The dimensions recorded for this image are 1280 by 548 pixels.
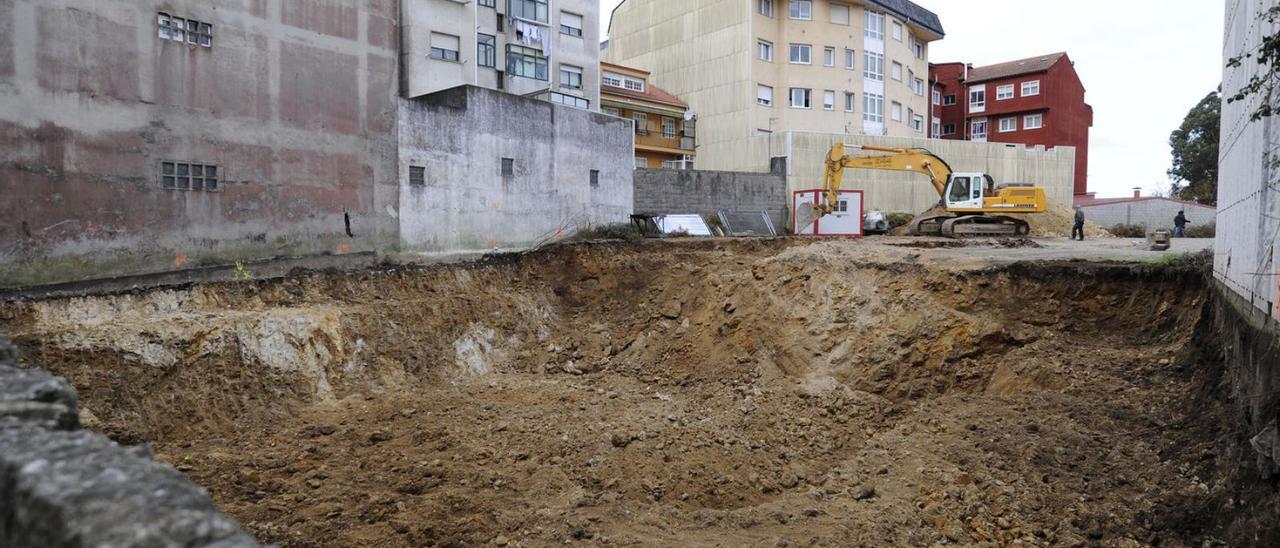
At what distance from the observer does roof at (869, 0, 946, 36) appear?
37.9 metres

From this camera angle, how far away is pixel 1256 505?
251 inches

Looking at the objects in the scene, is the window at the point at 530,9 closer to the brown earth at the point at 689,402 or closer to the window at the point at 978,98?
the brown earth at the point at 689,402

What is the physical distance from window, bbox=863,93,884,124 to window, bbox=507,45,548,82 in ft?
55.7

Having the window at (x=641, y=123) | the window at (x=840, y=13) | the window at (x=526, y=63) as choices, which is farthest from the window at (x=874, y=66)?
the window at (x=526, y=63)

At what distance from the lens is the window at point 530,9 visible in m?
27.2

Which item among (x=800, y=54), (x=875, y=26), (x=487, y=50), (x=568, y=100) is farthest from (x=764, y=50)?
(x=487, y=50)

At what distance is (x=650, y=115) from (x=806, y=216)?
39.2 ft

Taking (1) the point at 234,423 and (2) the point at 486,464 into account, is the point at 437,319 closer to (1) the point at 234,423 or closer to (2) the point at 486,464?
(1) the point at 234,423

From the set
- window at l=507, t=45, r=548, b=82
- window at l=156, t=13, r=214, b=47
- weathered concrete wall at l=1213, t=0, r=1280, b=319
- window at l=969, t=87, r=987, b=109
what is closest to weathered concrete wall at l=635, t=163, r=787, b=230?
window at l=507, t=45, r=548, b=82

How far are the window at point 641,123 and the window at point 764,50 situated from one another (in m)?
5.68

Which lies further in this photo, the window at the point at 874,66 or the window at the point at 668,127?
the window at the point at 874,66

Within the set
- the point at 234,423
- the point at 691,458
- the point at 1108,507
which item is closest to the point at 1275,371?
the point at 1108,507

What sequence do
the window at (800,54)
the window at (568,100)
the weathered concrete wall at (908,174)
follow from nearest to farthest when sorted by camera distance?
the window at (568,100) < the weathered concrete wall at (908,174) < the window at (800,54)

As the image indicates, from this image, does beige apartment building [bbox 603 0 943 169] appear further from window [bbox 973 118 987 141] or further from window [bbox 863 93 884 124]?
window [bbox 973 118 987 141]
